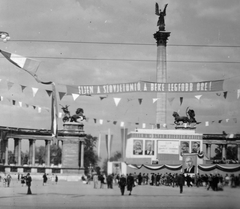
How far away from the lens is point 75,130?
7806cm

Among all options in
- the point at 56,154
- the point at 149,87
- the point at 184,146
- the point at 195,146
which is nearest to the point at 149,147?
the point at 184,146

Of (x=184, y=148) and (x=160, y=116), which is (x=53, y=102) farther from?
(x=160, y=116)

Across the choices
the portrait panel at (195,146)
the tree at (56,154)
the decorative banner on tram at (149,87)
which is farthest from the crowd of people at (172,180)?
the tree at (56,154)

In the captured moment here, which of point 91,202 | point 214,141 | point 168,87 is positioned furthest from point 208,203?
point 214,141

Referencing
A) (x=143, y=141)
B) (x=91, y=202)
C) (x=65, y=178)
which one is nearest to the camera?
(x=91, y=202)

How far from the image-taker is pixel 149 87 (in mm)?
29641

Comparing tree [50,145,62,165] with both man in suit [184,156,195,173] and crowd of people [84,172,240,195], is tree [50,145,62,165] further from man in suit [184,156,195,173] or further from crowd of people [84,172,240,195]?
man in suit [184,156,195,173]

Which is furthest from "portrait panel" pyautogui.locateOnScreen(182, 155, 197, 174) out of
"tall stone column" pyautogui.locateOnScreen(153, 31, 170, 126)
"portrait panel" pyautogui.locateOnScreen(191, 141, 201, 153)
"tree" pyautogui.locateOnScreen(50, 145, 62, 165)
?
"tree" pyautogui.locateOnScreen(50, 145, 62, 165)

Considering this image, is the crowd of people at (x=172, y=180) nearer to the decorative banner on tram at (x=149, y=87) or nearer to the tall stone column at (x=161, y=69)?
the decorative banner on tram at (x=149, y=87)

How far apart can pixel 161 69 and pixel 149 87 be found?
1457 inches

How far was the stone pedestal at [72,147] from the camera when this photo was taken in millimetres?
77062

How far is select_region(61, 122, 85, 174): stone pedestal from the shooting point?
77.1 meters

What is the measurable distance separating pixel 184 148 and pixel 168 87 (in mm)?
31626

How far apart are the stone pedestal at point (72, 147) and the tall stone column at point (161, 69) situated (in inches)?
619
